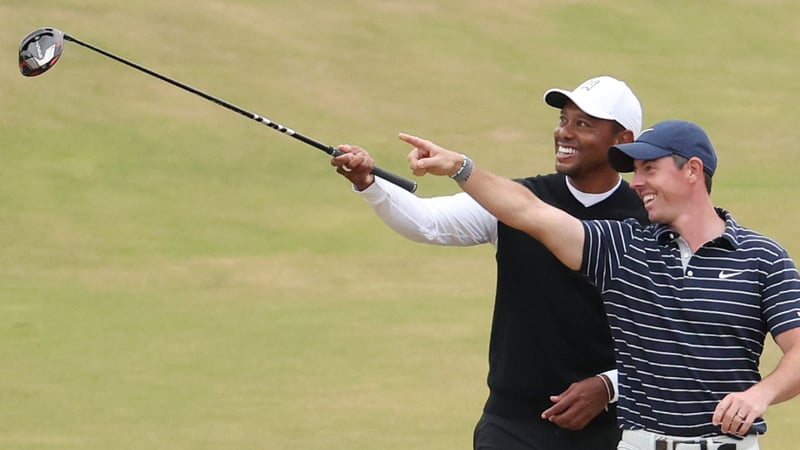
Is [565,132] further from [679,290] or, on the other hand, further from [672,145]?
[679,290]

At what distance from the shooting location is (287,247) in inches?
523

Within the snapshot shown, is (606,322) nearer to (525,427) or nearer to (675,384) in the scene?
(525,427)

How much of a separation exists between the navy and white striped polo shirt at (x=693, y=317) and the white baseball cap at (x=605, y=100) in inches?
36.8

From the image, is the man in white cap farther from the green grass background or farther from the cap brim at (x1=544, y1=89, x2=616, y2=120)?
the green grass background

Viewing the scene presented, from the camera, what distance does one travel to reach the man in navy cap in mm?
4594

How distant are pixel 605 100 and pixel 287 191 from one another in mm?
9096

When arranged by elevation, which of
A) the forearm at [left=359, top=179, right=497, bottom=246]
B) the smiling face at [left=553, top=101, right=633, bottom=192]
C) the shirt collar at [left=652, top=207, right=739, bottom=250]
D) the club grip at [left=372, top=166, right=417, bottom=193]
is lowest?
the shirt collar at [left=652, top=207, right=739, bottom=250]

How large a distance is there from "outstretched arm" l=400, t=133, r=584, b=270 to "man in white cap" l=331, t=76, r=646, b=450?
571 millimetres

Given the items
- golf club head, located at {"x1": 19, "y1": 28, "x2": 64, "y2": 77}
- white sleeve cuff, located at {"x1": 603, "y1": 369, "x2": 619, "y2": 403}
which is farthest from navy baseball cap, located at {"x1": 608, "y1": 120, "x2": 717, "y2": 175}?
golf club head, located at {"x1": 19, "y1": 28, "x2": 64, "y2": 77}

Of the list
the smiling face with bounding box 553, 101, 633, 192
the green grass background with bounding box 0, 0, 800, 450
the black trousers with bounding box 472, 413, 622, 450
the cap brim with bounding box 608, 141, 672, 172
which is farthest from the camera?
the green grass background with bounding box 0, 0, 800, 450

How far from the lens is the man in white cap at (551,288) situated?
538cm

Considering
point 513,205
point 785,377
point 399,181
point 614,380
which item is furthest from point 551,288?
point 785,377

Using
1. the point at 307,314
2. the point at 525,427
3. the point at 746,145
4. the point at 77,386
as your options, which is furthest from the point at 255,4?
the point at 525,427

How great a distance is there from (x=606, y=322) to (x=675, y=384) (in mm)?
774
